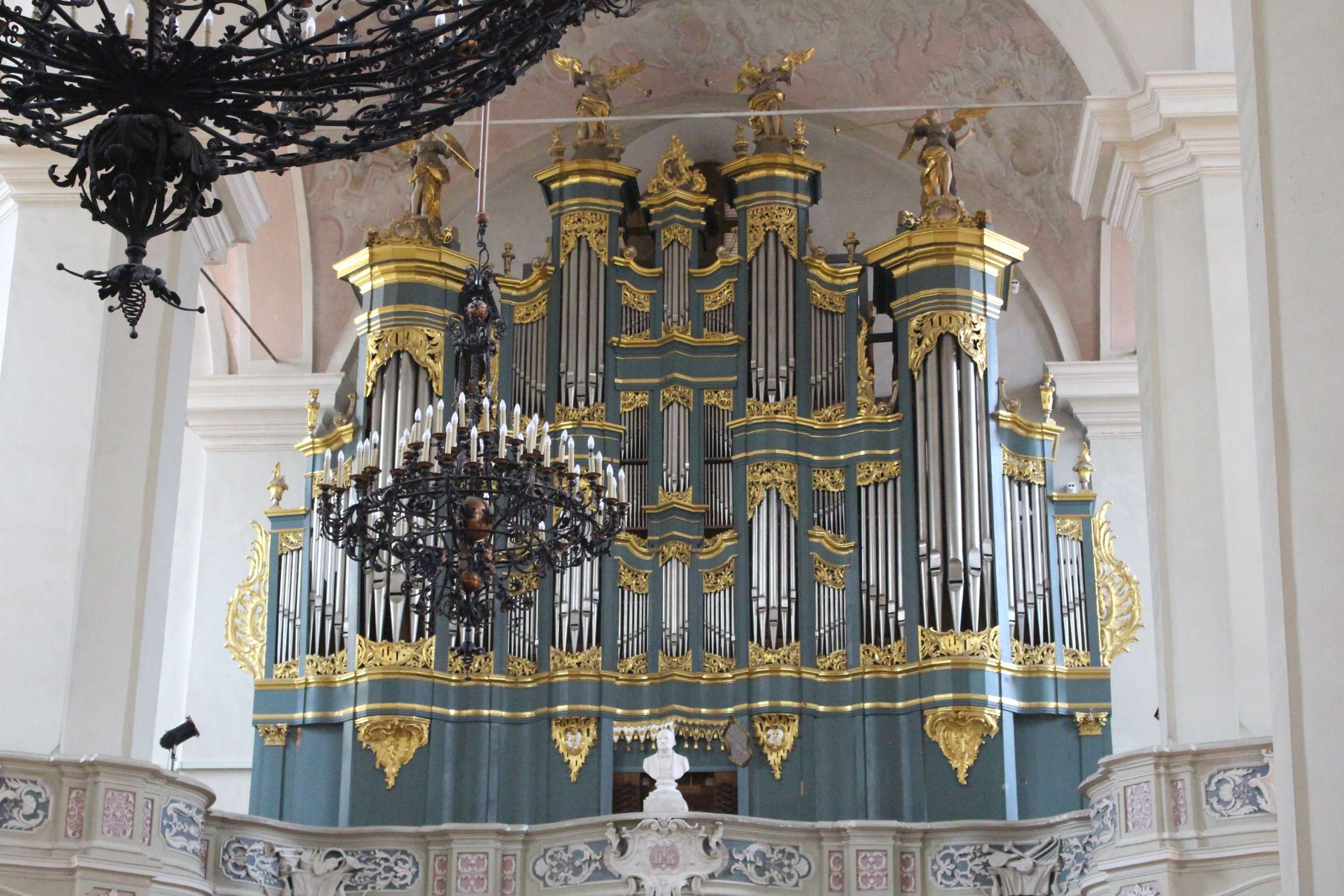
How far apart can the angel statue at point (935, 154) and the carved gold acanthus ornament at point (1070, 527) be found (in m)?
2.43

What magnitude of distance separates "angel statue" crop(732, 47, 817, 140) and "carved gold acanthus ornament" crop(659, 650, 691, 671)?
4.03 meters

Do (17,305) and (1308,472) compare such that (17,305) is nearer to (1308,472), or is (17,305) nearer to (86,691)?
(86,691)

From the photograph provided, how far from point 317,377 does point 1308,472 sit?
10.8 metres

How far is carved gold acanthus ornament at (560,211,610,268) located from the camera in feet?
47.6

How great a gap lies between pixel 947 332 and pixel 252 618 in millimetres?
5202

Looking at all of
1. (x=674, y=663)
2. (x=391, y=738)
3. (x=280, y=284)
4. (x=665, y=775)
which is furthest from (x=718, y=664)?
(x=280, y=284)

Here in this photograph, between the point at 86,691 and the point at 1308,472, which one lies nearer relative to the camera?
the point at 1308,472

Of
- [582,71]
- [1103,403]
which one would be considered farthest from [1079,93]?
[582,71]

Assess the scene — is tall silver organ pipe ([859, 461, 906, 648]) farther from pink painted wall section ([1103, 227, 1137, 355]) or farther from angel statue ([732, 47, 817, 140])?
pink painted wall section ([1103, 227, 1137, 355])

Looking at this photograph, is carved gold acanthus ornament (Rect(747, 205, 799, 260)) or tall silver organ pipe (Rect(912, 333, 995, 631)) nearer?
tall silver organ pipe (Rect(912, 333, 995, 631))

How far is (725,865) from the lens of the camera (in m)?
11.9

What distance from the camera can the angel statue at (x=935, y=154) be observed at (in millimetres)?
14398

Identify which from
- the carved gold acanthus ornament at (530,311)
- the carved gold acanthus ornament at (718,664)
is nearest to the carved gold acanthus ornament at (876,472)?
the carved gold acanthus ornament at (718,664)

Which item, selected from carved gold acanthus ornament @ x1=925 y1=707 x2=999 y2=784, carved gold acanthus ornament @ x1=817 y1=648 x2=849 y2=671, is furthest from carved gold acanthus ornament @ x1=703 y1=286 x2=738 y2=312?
carved gold acanthus ornament @ x1=925 y1=707 x2=999 y2=784
